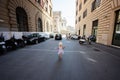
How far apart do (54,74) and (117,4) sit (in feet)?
31.6

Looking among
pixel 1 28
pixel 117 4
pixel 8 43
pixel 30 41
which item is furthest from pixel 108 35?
pixel 1 28

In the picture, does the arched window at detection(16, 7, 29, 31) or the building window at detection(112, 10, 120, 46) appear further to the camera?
the arched window at detection(16, 7, 29, 31)

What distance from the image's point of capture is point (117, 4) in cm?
854

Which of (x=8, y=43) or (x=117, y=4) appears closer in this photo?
(x=8, y=43)

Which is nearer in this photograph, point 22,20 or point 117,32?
point 117,32

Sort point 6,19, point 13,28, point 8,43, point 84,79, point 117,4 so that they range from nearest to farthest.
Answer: point 84,79, point 8,43, point 117,4, point 6,19, point 13,28

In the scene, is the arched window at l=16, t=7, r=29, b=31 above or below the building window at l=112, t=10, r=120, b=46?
above

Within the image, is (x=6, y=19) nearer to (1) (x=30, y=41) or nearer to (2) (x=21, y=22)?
(1) (x=30, y=41)

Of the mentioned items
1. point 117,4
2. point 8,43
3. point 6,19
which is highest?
point 117,4

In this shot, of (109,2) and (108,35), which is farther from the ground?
(109,2)

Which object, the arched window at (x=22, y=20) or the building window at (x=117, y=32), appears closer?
the building window at (x=117, y=32)

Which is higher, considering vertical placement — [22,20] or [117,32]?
[22,20]

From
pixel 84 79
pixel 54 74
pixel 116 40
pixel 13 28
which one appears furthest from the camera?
pixel 13 28

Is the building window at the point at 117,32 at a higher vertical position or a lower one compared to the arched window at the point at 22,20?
lower
